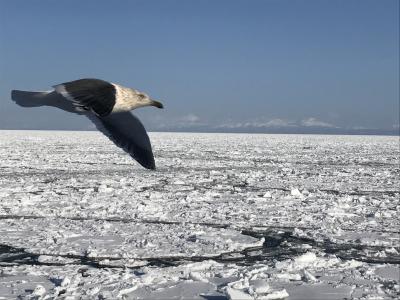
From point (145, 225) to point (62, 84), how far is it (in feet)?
10.00

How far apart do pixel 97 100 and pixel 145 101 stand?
0.45 m

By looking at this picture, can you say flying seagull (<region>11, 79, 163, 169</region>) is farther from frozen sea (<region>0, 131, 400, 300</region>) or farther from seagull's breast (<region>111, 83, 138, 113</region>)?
frozen sea (<region>0, 131, 400, 300</region>)

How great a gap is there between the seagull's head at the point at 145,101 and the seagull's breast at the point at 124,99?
0.07 feet

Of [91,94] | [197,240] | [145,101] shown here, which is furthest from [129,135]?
[197,240]

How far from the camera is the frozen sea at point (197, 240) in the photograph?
3.90m

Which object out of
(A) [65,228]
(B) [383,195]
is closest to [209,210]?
(A) [65,228]

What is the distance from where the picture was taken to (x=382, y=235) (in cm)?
567

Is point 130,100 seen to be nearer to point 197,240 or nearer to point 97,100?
point 97,100

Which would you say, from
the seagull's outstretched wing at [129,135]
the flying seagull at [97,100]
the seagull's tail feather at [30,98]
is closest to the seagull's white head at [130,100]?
the flying seagull at [97,100]

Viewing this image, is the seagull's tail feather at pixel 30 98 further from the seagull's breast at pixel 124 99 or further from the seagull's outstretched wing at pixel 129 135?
the seagull's outstretched wing at pixel 129 135

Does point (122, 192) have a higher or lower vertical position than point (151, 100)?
lower

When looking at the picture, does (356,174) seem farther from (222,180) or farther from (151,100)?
(151,100)

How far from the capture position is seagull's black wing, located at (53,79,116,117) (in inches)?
113

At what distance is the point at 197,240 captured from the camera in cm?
530
